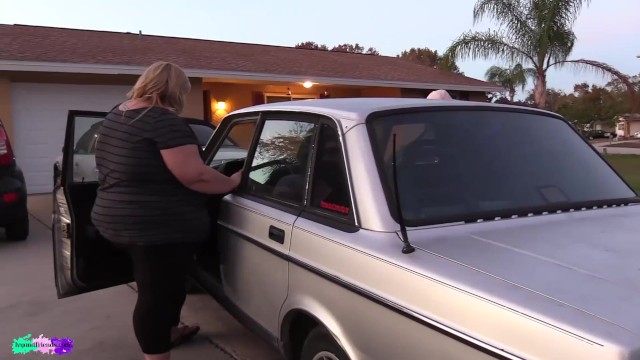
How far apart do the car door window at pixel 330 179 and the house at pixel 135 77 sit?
1055cm

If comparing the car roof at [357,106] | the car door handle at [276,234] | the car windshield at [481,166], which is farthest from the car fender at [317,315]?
the car roof at [357,106]

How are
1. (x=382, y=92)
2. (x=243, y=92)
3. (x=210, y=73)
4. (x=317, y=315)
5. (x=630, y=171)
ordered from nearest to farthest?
(x=317, y=315) < (x=210, y=73) < (x=630, y=171) < (x=243, y=92) < (x=382, y=92)

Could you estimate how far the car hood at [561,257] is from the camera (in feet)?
5.14

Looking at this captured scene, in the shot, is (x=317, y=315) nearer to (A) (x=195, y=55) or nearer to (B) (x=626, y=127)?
(A) (x=195, y=55)

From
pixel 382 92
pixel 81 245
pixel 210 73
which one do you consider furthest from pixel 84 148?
pixel 382 92

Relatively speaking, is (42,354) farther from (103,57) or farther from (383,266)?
(103,57)

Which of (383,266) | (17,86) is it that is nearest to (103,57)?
(17,86)

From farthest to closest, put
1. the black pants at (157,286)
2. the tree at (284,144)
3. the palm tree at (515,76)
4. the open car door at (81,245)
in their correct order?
the palm tree at (515,76)
the open car door at (81,245)
the tree at (284,144)
the black pants at (157,286)

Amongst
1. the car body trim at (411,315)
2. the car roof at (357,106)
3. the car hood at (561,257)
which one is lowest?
the car body trim at (411,315)

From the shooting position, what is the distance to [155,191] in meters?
2.77

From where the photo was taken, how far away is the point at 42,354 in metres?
3.76

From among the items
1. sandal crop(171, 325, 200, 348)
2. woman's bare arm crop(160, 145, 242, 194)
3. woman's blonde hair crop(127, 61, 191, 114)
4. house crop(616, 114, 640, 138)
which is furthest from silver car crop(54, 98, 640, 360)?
house crop(616, 114, 640, 138)

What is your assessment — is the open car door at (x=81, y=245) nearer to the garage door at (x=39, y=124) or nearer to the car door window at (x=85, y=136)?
the car door window at (x=85, y=136)

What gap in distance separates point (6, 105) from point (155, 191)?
10.5 meters
